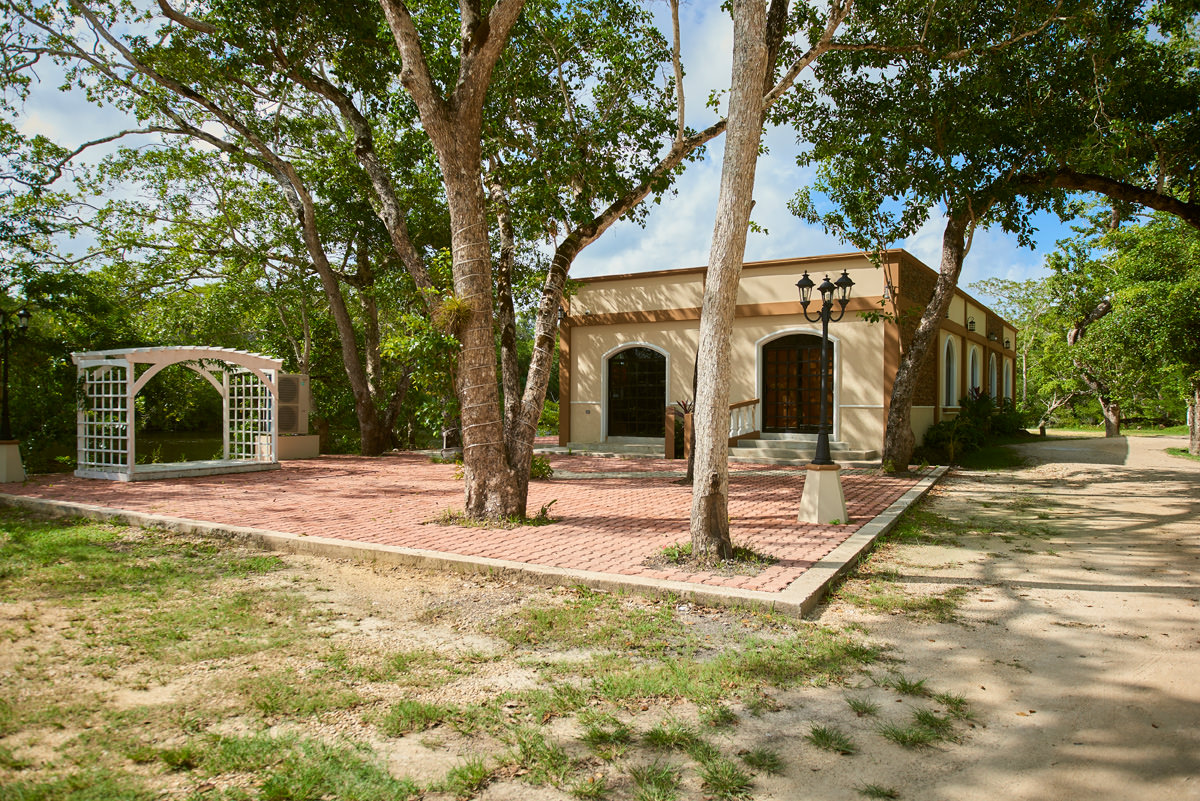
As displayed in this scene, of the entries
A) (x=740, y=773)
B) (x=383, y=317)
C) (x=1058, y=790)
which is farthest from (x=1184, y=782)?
(x=383, y=317)

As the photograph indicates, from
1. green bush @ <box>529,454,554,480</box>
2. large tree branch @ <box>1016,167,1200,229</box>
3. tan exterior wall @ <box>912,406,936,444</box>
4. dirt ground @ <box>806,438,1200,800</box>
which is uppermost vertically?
large tree branch @ <box>1016,167,1200,229</box>

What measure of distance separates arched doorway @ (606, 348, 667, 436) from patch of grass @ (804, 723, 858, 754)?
49.4 feet

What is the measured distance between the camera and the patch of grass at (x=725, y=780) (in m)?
2.57

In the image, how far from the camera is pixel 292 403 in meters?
16.8

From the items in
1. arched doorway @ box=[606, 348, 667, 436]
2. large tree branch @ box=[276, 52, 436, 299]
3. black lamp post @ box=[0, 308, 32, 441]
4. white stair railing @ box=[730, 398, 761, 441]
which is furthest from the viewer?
arched doorway @ box=[606, 348, 667, 436]

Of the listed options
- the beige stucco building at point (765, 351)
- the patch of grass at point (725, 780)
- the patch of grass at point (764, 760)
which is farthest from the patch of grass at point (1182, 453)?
the patch of grass at point (725, 780)

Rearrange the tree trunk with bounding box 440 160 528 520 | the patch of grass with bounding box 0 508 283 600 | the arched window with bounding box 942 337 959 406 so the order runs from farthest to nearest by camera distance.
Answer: the arched window with bounding box 942 337 959 406 < the tree trunk with bounding box 440 160 528 520 < the patch of grass with bounding box 0 508 283 600

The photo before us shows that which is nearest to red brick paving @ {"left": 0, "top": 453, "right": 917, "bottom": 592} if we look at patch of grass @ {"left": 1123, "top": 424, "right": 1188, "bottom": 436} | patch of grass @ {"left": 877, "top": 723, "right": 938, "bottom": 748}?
patch of grass @ {"left": 877, "top": 723, "right": 938, "bottom": 748}

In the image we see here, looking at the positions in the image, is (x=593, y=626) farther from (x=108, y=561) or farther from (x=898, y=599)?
(x=108, y=561)

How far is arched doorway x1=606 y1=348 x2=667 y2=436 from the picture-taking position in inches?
722

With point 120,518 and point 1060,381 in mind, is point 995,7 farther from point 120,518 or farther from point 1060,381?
point 1060,381

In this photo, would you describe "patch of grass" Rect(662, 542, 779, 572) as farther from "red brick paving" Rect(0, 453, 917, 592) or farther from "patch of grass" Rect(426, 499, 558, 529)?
"patch of grass" Rect(426, 499, 558, 529)

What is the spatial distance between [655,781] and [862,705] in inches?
50.6

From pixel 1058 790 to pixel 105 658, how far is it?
4.69 meters
